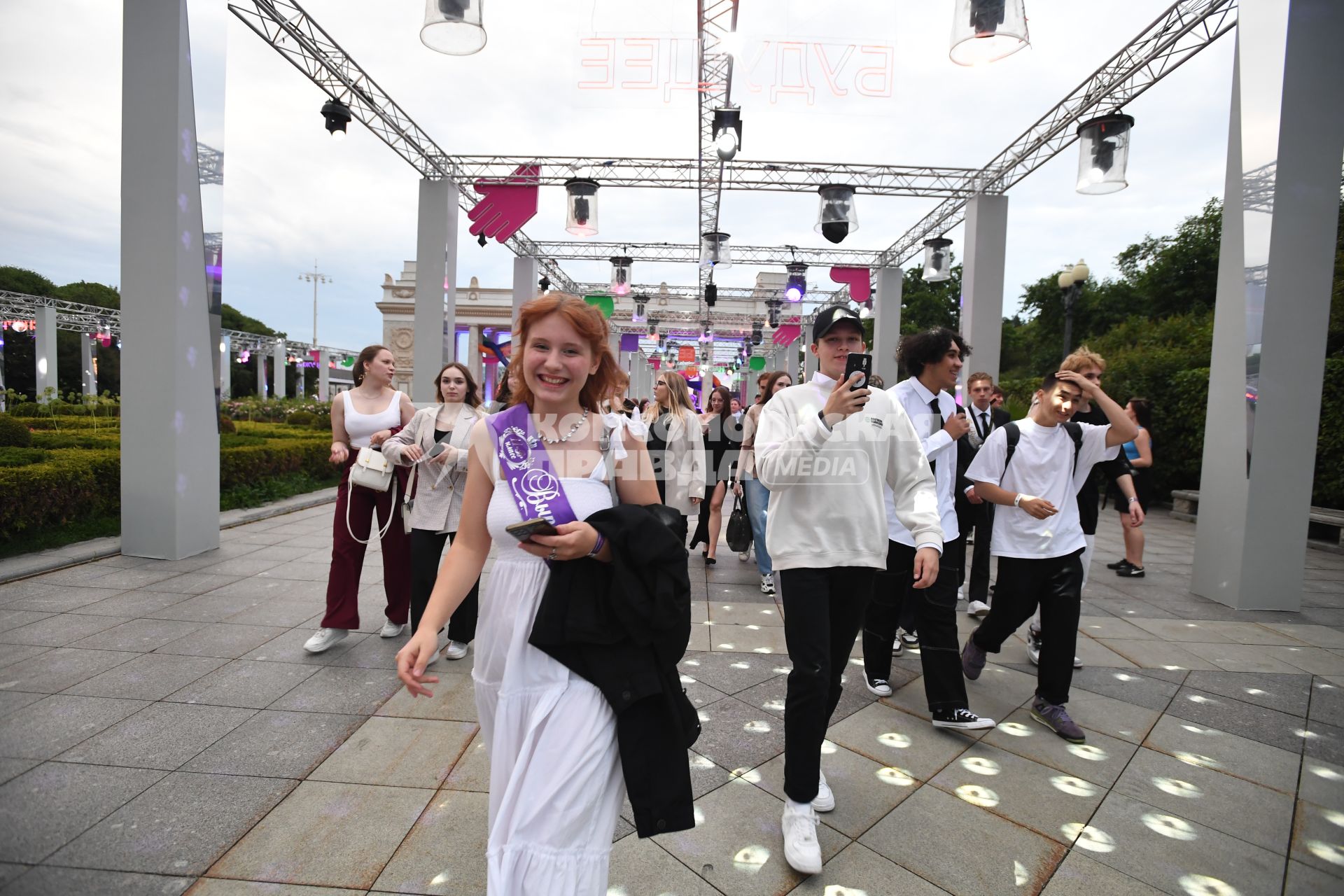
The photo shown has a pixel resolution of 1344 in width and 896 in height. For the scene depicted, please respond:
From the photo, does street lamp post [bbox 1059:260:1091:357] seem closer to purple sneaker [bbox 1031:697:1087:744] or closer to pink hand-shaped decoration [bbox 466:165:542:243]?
purple sneaker [bbox 1031:697:1087:744]

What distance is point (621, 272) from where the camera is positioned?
16.9m

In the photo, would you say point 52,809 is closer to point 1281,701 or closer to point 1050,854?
point 1050,854

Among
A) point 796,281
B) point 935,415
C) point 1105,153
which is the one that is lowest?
point 935,415

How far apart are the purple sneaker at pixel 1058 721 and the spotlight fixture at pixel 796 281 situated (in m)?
14.4

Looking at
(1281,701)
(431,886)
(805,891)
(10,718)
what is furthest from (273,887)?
(1281,701)

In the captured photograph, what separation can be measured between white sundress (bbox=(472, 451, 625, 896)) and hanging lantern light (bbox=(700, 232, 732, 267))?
1285 cm

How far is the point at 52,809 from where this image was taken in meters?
2.36

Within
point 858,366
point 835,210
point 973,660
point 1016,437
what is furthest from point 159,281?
point 835,210

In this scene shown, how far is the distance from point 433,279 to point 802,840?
11.2 m

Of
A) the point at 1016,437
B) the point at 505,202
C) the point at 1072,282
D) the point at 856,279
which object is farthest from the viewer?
the point at 856,279

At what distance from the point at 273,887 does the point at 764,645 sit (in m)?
3.02

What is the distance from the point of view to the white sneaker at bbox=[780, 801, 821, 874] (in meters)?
2.17

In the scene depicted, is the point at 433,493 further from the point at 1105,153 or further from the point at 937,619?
the point at 1105,153

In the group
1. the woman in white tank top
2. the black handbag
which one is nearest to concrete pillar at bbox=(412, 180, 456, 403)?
the black handbag
